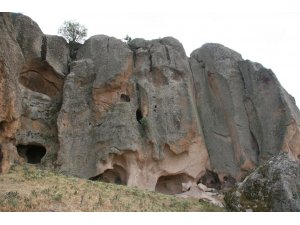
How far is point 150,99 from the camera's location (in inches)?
936

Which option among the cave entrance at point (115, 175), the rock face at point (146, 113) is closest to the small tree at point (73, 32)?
the rock face at point (146, 113)

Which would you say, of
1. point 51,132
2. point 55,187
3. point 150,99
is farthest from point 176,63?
point 55,187

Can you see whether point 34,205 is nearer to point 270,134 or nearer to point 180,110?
point 180,110

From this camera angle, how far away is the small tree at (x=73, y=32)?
27.7 metres

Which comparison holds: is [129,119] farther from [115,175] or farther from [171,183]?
[171,183]

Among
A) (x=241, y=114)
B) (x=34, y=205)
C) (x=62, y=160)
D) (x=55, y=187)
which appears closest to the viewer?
(x=34, y=205)

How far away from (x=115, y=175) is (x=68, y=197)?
31.7 feet

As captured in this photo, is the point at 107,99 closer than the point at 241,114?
Yes

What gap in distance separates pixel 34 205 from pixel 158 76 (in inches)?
587

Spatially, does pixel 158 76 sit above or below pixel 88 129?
above

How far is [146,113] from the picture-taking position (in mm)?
23312

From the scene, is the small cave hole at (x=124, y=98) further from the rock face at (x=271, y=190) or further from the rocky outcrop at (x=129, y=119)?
the rock face at (x=271, y=190)

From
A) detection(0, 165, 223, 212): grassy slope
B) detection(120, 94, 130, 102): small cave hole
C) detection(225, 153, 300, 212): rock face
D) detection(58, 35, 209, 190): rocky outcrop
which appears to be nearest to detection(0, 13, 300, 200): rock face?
detection(58, 35, 209, 190): rocky outcrop

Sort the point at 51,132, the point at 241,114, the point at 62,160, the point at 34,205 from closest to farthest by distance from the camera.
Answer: the point at 34,205 → the point at 62,160 → the point at 51,132 → the point at 241,114
